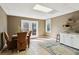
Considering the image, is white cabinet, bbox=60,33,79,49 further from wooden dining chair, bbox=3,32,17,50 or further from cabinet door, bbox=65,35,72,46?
wooden dining chair, bbox=3,32,17,50

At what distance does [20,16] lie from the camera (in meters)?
3.88

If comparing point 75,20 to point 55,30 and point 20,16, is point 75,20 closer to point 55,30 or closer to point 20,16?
point 55,30

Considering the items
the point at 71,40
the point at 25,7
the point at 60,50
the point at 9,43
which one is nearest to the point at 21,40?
the point at 9,43

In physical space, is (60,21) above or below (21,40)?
above

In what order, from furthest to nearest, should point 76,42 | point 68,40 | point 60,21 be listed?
1. point 60,21
2. point 68,40
3. point 76,42

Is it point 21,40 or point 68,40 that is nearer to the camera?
point 21,40

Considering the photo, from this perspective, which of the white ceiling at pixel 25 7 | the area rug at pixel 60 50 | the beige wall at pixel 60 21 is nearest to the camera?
the white ceiling at pixel 25 7

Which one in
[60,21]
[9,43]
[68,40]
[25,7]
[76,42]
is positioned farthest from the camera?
[60,21]

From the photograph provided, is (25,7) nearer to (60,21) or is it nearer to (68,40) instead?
(68,40)

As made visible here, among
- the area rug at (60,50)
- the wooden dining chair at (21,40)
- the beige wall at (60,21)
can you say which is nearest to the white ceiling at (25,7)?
the beige wall at (60,21)

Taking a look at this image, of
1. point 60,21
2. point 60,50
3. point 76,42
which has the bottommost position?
point 60,50

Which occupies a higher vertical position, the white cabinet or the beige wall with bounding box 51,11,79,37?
the beige wall with bounding box 51,11,79,37

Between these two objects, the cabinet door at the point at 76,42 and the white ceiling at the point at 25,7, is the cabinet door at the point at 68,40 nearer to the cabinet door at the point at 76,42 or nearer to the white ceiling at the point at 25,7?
the cabinet door at the point at 76,42

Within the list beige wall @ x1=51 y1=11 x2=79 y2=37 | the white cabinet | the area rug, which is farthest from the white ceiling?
the area rug
